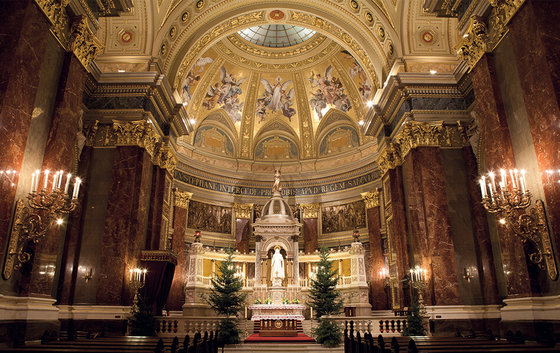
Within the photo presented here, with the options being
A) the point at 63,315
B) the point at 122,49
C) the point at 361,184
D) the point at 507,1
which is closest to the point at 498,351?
the point at 507,1

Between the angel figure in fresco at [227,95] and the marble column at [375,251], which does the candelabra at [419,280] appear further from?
the angel figure in fresco at [227,95]

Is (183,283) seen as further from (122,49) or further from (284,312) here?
(122,49)

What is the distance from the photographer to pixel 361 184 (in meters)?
24.6

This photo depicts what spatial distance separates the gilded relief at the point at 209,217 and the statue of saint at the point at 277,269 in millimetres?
5224

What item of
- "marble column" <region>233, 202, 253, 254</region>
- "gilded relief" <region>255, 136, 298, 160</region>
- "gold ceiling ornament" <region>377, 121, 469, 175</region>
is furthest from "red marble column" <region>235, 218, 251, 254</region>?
"gold ceiling ornament" <region>377, 121, 469, 175</region>

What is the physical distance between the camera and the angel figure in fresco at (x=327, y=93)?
2623 cm

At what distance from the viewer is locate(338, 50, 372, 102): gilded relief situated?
2425cm

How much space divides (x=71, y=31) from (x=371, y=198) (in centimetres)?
1774

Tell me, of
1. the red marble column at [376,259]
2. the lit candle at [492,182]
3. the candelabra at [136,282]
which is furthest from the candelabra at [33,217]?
the red marble column at [376,259]

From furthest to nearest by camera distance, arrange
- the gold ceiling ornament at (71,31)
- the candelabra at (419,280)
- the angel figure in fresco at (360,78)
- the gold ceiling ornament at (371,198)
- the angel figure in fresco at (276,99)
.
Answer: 1. the angel figure in fresco at (276,99)
2. the angel figure in fresco at (360,78)
3. the gold ceiling ornament at (371,198)
4. the candelabra at (419,280)
5. the gold ceiling ornament at (71,31)

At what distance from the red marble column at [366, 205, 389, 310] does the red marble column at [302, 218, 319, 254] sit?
376 centimetres

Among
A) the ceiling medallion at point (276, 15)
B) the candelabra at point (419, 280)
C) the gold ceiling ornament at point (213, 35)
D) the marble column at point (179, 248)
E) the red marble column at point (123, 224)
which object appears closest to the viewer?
the red marble column at point (123, 224)

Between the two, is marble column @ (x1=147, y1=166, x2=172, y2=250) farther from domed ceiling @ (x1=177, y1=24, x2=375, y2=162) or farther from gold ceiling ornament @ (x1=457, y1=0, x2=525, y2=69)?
gold ceiling ornament @ (x1=457, y1=0, x2=525, y2=69)

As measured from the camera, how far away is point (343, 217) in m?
25.1
